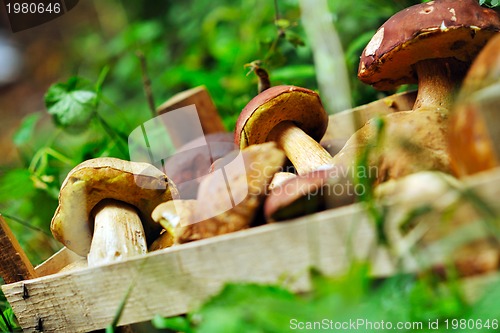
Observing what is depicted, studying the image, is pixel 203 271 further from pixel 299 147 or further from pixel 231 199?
pixel 299 147

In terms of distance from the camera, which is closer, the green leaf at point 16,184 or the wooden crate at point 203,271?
the wooden crate at point 203,271

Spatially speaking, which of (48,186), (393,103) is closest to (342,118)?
(393,103)

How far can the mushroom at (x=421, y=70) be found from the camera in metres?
0.94

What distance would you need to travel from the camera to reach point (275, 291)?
76cm

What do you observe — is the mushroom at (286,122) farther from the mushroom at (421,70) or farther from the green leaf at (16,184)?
the green leaf at (16,184)

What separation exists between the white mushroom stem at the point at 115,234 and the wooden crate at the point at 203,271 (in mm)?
92

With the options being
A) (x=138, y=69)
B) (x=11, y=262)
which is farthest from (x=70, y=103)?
(x=138, y=69)

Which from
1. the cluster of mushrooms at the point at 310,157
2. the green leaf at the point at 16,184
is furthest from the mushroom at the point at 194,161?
the green leaf at the point at 16,184

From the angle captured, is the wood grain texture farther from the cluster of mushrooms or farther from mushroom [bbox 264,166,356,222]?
mushroom [bbox 264,166,356,222]

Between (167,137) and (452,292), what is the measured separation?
1480mm

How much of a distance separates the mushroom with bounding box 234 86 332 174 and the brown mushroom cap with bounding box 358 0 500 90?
8.0 inches

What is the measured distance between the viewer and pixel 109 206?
4.19 feet

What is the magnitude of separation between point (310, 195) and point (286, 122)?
55 centimetres

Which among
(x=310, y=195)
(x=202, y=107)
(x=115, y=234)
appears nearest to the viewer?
(x=310, y=195)
